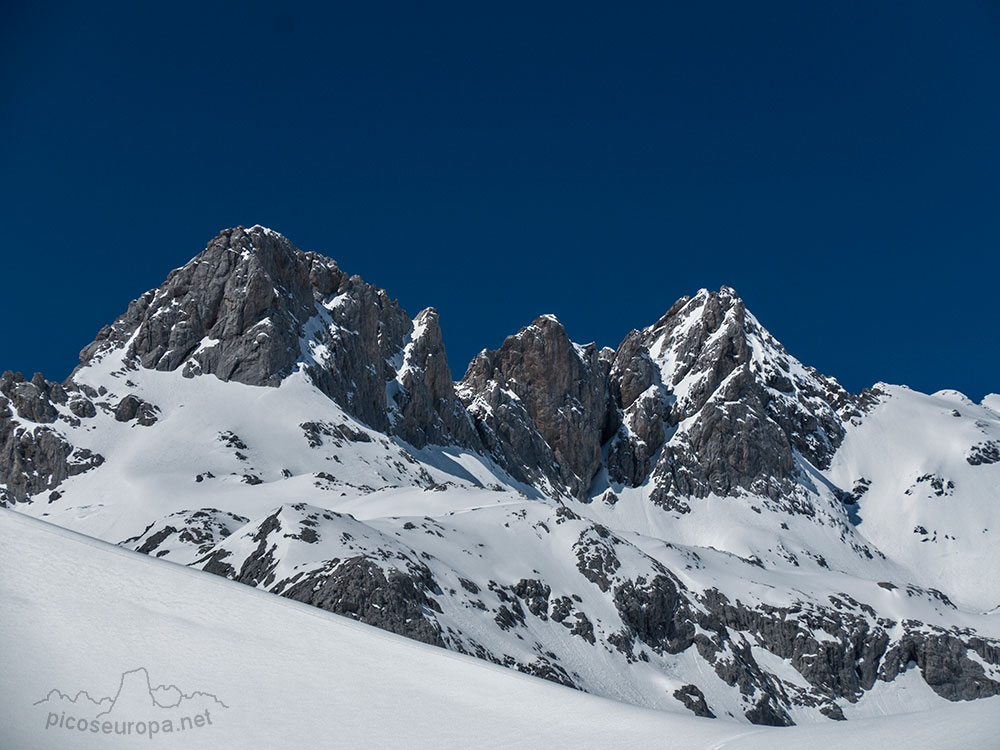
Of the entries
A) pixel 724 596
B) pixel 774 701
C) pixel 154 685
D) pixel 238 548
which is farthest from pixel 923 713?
pixel 724 596

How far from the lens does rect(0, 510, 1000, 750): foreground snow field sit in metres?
12.9

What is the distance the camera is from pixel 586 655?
7862cm

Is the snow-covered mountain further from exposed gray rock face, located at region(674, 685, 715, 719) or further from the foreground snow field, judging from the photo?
the foreground snow field

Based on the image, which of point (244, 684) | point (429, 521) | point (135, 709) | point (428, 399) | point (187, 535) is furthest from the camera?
point (428, 399)

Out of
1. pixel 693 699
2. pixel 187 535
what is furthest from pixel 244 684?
pixel 693 699

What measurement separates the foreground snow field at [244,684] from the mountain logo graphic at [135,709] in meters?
0.02

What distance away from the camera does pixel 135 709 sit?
42.8 feet

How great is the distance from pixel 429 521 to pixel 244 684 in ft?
232

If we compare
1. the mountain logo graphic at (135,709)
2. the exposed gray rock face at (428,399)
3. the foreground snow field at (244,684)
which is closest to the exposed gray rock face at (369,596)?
the foreground snow field at (244,684)

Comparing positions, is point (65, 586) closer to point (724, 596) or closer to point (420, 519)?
point (420, 519)

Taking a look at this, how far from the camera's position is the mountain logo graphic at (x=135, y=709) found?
12664 millimetres

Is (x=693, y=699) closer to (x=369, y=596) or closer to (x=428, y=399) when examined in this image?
(x=369, y=596)

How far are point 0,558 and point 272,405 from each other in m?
136

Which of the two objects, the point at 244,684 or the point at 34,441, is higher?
the point at 34,441
